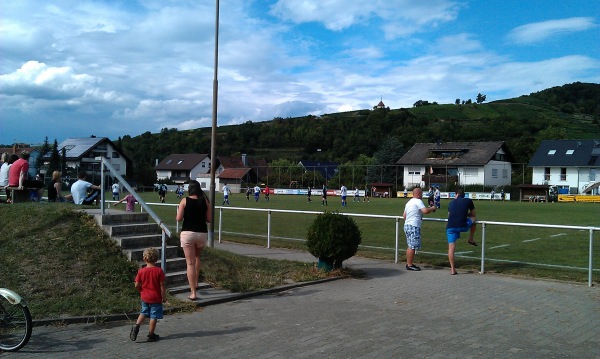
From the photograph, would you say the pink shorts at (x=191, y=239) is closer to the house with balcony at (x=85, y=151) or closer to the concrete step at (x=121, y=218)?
the concrete step at (x=121, y=218)

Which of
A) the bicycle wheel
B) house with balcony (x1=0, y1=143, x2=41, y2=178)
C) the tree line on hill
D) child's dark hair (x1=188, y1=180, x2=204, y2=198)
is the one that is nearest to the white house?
house with balcony (x1=0, y1=143, x2=41, y2=178)

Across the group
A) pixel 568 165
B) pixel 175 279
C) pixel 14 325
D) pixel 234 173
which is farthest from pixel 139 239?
pixel 234 173

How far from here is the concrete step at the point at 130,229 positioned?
30.7ft

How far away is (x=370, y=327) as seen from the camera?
23.2 feet

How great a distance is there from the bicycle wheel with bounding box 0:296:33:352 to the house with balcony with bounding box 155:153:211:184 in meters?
104

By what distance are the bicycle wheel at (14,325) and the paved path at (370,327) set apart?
0.14 metres

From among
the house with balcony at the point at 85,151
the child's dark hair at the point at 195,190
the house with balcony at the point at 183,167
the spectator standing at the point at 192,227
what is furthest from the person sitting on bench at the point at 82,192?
the house with balcony at the point at 183,167

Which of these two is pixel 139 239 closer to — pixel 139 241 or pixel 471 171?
pixel 139 241

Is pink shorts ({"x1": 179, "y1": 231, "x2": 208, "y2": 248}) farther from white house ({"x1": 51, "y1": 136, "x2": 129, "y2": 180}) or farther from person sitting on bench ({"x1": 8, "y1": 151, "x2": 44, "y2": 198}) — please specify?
white house ({"x1": 51, "y1": 136, "x2": 129, "y2": 180})

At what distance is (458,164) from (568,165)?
1501 cm

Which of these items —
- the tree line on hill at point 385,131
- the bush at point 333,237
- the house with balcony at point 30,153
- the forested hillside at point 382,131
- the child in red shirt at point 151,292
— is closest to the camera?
the child in red shirt at point 151,292

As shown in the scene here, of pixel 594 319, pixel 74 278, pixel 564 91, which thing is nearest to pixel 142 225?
pixel 74 278

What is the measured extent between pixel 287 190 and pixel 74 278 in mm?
68596

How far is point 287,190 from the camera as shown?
252ft
